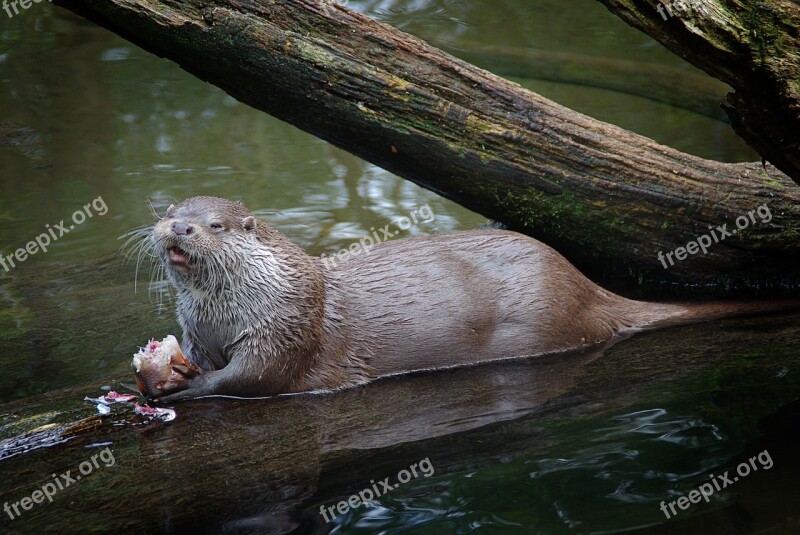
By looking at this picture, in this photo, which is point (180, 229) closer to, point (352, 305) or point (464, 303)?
point (352, 305)

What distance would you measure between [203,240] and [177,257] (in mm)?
123

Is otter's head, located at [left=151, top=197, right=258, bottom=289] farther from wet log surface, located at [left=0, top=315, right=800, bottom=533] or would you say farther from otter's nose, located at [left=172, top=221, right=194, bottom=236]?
wet log surface, located at [left=0, top=315, right=800, bottom=533]

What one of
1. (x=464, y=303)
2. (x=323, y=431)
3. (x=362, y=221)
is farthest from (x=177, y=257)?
(x=362, y=221)

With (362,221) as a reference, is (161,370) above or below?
above

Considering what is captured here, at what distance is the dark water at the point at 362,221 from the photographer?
9.33 ft

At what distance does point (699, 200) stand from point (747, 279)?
50 cm

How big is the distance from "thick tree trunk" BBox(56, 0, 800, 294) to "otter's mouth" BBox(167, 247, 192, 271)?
0.88 meters

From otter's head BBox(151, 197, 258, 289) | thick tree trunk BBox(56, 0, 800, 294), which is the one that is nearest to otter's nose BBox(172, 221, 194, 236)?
otter's head BBox(151, 197, 258, 289)

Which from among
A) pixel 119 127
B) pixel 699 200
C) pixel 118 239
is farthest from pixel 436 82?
pixel 119 127

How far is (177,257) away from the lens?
11.7 ft

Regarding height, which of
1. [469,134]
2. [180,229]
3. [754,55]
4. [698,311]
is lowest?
[698,311]

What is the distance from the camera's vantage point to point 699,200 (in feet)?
13.3

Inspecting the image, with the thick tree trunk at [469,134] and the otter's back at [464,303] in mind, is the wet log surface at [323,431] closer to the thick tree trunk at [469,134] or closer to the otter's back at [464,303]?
the otter's back at [464,303]

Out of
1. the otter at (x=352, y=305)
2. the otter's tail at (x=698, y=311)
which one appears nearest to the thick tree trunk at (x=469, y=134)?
the otter's tail at (x=698, y=311)
